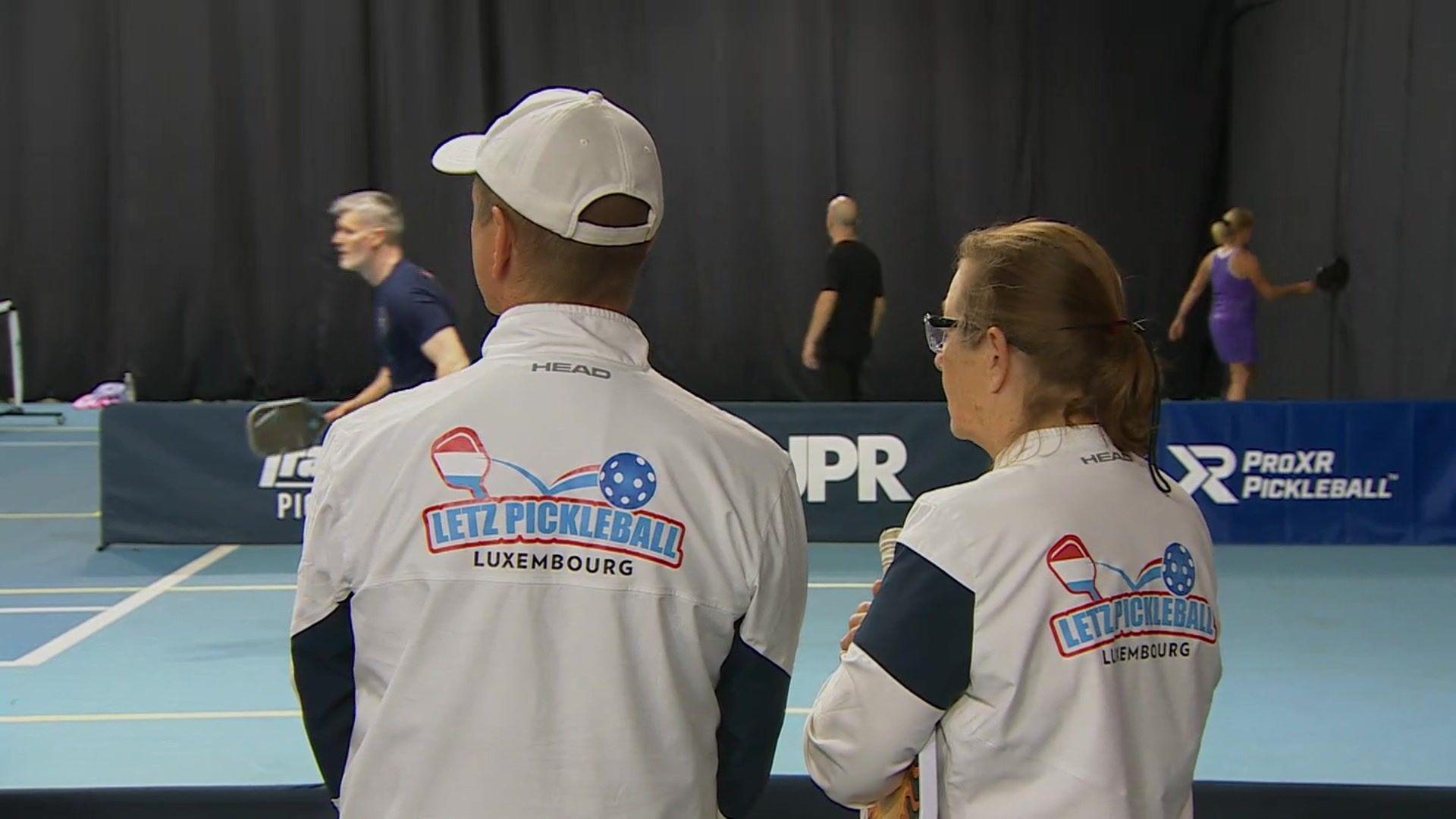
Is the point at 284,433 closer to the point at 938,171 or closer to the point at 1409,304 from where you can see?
the point at 1409,304

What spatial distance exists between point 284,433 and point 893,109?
10071mm

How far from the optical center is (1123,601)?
1652 mm

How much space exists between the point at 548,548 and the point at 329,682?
0.31m

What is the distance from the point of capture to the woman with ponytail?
1.60 metres

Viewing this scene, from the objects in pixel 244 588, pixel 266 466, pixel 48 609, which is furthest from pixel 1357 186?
pixel 48 609

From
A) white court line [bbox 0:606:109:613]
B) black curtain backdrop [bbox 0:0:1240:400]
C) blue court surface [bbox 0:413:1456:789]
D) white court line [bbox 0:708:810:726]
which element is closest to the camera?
blue court surface [bbox 0:413:1456:789]

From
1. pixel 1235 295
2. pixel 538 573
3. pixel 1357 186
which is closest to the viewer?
pixel 538 573

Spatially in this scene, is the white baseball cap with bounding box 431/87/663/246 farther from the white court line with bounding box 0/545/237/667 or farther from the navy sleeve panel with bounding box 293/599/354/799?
the white court line with bounding box 0/545/237/667

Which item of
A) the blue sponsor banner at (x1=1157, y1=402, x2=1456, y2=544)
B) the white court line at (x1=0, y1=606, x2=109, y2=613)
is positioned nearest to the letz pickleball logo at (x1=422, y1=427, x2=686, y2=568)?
the white court line at (x1=0, y1=606, x2=109, y2=613)

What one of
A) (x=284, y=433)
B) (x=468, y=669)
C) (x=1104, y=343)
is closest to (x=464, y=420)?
(x=468, y=669)

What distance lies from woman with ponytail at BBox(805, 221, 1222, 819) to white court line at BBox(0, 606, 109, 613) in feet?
18.5

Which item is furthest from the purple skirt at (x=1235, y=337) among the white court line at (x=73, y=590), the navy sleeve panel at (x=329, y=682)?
the navy sleeve panel at (x=329, y=682)

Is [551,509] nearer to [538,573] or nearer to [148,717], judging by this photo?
[538,573]

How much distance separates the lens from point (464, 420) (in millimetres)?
1516
